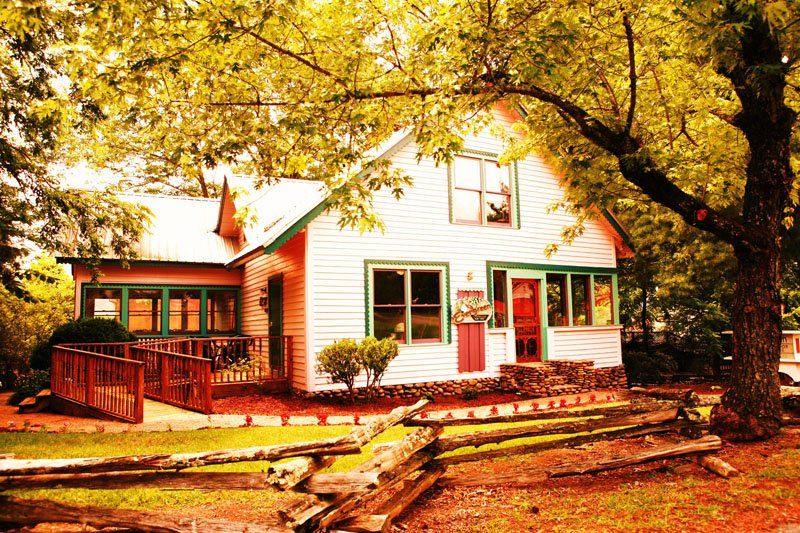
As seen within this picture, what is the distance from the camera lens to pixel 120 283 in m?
15.6

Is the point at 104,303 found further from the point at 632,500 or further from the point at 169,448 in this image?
the point at 632,500

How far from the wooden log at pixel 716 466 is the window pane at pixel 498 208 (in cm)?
932

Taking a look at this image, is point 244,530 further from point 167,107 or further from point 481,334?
point 481,334

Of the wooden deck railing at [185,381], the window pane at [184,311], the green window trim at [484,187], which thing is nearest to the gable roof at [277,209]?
the window pane at [184,311]

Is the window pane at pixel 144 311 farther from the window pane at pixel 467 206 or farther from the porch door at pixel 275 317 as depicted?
the window pane at pixel 467 206

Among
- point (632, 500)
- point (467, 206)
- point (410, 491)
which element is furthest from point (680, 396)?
point (467, 206)

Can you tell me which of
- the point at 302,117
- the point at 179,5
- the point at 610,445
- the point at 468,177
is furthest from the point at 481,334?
the point at 179,5

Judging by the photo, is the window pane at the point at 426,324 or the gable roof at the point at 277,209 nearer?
the gable roof at the point at 277,209

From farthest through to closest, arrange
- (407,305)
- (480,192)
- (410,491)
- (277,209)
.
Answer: (277,209) < (480,192) < (407,305) < (410,491)

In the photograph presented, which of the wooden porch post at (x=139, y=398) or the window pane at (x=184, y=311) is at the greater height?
the window pane at (x=184, y=311)

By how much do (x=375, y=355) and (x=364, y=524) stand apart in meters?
7.33

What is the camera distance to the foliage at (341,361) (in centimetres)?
1125

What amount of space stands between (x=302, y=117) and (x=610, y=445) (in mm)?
5985

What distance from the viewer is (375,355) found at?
451 inches
